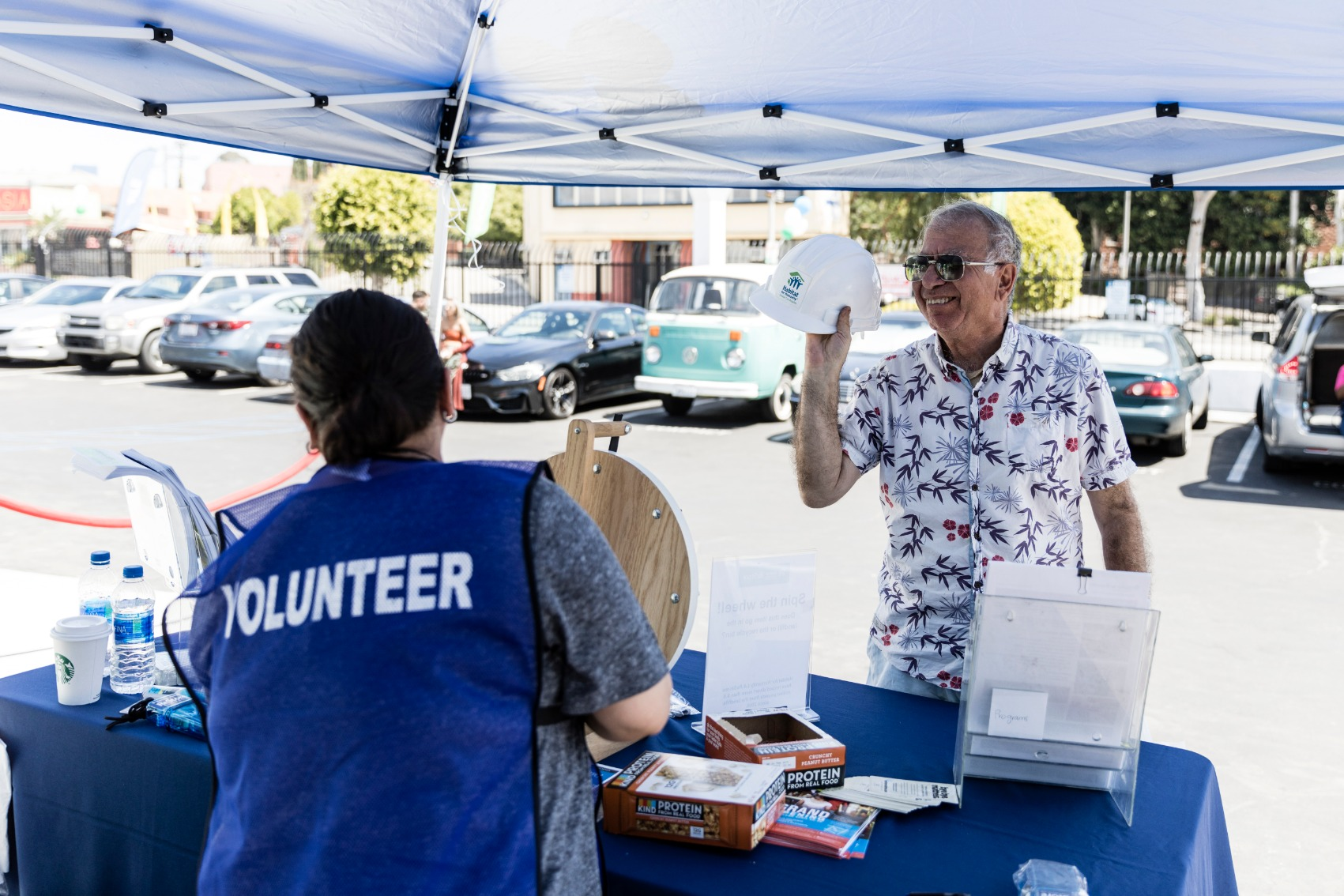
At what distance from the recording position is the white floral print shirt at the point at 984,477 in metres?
2.68

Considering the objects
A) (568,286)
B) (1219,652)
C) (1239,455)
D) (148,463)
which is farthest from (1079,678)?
(568,286)

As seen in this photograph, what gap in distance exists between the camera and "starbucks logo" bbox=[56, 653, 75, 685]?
2.53 meters

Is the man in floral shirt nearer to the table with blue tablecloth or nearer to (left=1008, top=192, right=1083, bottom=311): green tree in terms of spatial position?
the table with blue tablecloth

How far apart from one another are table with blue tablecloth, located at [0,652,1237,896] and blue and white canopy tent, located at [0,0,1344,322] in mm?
1769

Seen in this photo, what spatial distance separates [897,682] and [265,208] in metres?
75.2

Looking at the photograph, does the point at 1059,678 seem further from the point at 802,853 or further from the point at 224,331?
the point at 224,331

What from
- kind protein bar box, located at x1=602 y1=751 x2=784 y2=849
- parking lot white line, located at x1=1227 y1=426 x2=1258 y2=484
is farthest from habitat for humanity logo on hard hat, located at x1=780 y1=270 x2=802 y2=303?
parking lot white line, located at x1=1227 y1=426 x2=1258 y2=484

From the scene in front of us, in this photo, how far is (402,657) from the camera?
1.36 meters

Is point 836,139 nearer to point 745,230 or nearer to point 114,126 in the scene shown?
point 114,126

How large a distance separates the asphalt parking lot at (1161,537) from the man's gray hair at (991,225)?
78.1 inches

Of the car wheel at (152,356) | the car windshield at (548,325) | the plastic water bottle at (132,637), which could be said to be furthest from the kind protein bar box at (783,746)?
the car wheel at (152,356)

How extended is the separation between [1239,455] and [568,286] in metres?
13.8

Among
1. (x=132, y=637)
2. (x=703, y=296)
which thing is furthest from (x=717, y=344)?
(x=132, y=637)

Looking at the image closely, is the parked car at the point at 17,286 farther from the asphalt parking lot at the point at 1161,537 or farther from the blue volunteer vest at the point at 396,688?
the blue volunteer vest at the point at 396,688
